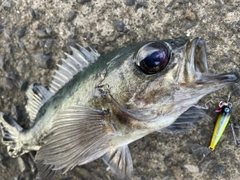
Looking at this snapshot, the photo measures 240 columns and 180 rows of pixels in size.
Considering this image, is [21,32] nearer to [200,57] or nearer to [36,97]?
[36,97]

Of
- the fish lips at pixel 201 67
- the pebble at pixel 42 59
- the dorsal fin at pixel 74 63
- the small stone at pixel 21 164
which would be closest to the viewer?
the fish lips at pixel 201 67

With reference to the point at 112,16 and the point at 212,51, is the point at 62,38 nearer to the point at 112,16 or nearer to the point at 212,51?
A: the point at 112,16

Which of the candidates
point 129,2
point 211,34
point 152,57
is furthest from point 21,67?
point 211,34

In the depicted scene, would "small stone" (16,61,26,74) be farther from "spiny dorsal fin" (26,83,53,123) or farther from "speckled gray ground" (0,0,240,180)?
"spiny dorsal fin" (26,83,53,123)

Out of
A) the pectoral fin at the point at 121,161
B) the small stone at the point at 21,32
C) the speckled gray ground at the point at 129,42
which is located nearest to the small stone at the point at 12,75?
the speckled gray ground at the point at 129,42

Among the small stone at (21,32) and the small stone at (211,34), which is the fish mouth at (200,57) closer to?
the small stone at (211,34)

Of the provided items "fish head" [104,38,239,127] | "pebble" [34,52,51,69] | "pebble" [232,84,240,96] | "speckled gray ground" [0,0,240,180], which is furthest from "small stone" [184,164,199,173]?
"pebble" [34,52,51,69]

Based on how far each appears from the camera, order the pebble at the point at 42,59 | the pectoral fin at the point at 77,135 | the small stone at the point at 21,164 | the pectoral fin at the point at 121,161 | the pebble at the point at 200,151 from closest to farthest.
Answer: the pectoral fin at the point at 77,135 → the pectoral fin at the point at 121,161 → the pebble at the point at 200,151 → the pebble at the point at 42,59 → the small stone at the point at 21,164
